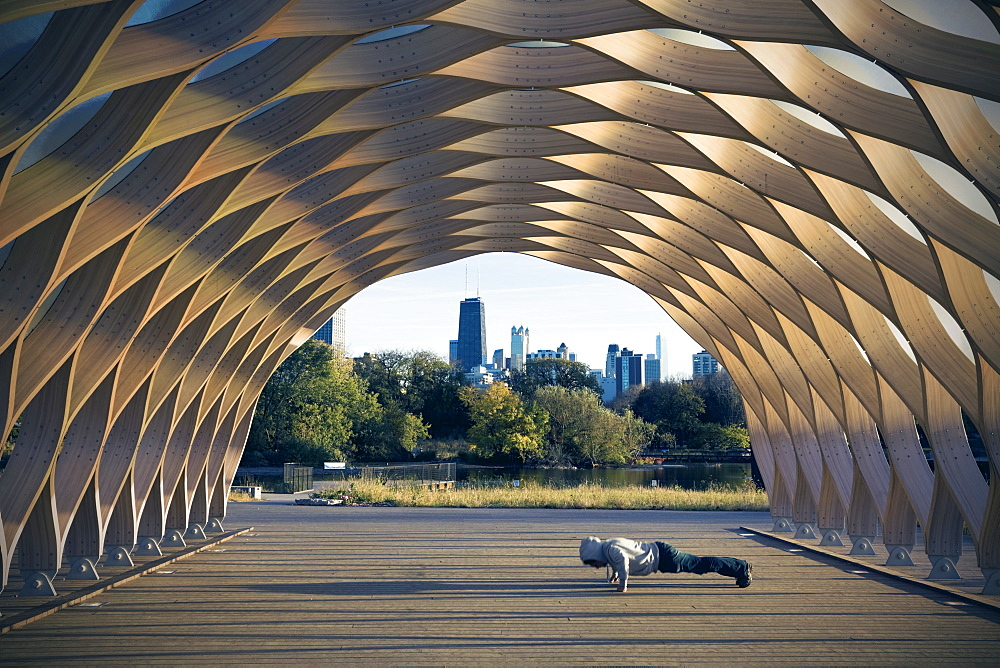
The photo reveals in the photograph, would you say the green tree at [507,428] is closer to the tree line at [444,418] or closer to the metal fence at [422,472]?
the tree line at [444,418]

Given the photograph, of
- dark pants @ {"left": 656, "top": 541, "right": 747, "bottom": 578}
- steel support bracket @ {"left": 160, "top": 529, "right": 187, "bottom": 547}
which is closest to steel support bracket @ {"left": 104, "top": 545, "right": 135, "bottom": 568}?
steel support bracket @ {"left": 160, "top": 529, "right": 187, "bottom": 547}

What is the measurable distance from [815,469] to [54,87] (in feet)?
78.7

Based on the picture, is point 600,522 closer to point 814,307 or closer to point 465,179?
point 814,307

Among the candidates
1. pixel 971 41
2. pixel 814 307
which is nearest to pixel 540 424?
pixel 814 307

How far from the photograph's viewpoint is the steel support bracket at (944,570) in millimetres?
19188

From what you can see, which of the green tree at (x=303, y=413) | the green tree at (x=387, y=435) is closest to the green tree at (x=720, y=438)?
the green tree at (x=387, y=435)

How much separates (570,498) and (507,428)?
110ft

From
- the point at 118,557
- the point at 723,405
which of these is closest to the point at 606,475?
the point at 723,405

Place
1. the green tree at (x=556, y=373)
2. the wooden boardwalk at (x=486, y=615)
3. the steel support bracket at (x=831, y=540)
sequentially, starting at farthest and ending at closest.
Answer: the green tree at (x=556, y=373) < the steel support bracket at (x=831, y=540) < the wooden boardwalk at (x=486, y=615)

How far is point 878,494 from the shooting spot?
22297 mm

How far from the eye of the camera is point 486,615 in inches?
589

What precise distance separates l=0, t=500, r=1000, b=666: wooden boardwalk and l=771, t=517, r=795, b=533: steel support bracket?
4711 mm

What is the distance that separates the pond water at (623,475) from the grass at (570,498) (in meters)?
19.8

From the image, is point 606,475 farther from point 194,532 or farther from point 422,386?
point 194,532
